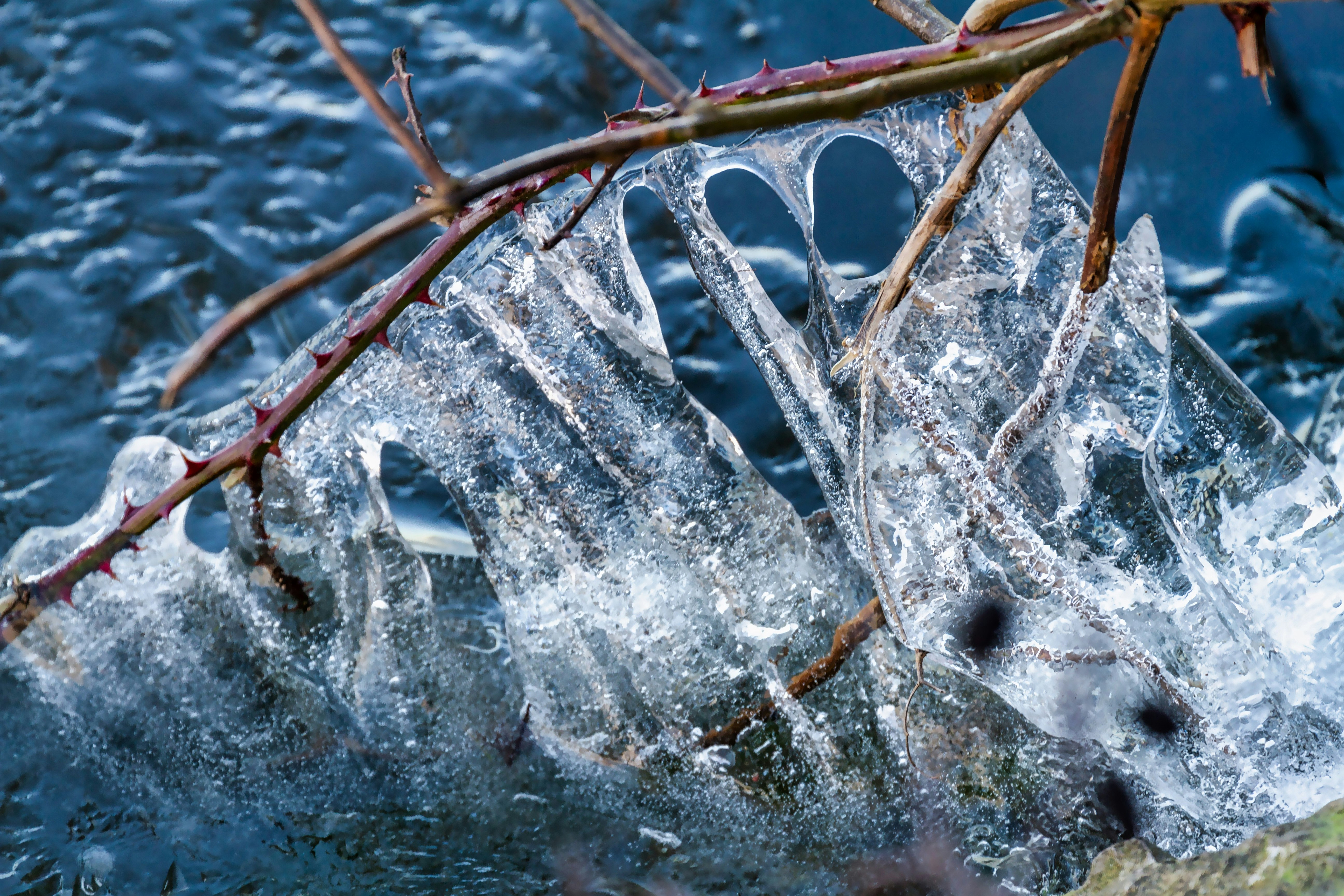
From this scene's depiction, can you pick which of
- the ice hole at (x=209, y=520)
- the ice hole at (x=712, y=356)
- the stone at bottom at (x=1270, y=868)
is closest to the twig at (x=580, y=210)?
the ice hole at (x=712, y=356)

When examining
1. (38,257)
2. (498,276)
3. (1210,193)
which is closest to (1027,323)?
(498,276)

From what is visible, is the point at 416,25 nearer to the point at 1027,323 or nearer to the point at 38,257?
the point at 38,257

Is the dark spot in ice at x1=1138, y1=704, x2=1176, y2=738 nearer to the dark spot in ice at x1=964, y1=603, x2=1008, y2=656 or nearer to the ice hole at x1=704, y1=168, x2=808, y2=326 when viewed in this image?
the dark spot in ice at x1=964, y1=603, x2=1008, y2=656

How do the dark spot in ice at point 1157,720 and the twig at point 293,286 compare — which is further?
the dark spot in ice at point 1157,720

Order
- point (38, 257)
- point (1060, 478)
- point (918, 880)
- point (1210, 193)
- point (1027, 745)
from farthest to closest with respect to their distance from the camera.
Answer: point (38, 257), point (1210, 193), point (1027, 745), point (918, 880), point (1060, 478)

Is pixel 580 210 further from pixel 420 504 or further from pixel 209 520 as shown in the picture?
pixel 209 520

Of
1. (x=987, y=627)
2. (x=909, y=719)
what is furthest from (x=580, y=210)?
(x=909, y=719)

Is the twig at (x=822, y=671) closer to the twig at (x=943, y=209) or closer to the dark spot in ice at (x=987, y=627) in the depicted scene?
the dark spot in ice at (x=987, y=627)
